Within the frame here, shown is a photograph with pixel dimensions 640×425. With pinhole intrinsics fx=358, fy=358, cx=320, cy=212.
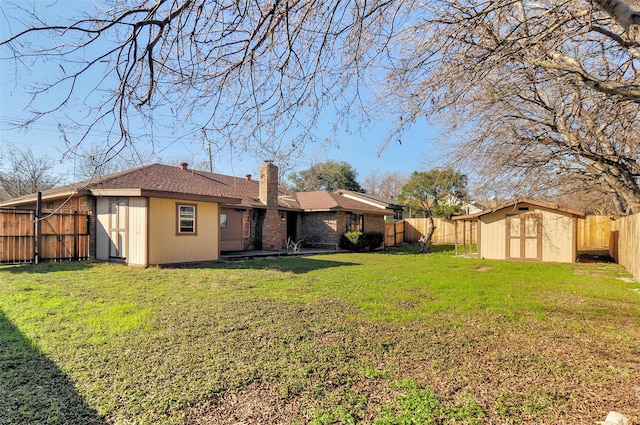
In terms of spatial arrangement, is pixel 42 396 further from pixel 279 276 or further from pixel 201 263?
pixel 201 263

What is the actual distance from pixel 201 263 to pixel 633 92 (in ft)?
39.0

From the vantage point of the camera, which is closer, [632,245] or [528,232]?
[632,245]

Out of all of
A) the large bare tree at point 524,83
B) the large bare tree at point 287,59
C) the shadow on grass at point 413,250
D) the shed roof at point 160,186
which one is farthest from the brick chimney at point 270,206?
the large bare tree at point 287,59

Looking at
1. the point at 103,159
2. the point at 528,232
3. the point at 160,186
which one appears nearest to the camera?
the point at 103,159

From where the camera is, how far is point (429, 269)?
39.4 ft

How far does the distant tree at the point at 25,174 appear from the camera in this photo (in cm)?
2497

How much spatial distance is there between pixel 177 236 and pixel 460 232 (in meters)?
20.3

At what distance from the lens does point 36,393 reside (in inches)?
119

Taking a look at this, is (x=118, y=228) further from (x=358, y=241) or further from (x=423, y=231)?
(x=423, y=231)

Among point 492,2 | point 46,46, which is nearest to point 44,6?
point 46,46

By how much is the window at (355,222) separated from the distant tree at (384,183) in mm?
23488

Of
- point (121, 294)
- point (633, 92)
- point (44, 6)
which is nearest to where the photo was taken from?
point (44, 6)

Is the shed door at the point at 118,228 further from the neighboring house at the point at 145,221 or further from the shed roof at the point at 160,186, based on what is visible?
the shed roof at the point at 160,186

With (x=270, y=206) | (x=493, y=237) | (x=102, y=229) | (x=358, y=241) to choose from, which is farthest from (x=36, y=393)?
(x=358, y=241)
